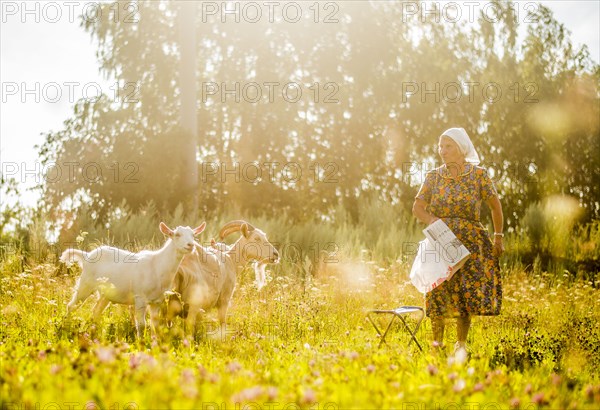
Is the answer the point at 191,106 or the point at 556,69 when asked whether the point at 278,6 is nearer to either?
the point at 191,106

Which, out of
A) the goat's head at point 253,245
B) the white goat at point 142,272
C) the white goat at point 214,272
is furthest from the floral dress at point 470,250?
the white goat at point 142,272

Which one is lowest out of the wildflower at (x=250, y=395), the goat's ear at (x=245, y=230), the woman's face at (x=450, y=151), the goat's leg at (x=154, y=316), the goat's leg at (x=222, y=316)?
the goat's leg at (x=222, y=316)

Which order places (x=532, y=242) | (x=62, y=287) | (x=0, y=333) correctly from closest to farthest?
(x=0, y=333) → (x=62, y=287) → (x=532, y=242)

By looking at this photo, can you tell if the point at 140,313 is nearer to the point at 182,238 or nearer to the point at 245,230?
the point at 182,238

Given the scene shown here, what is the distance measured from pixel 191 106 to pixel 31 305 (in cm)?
971

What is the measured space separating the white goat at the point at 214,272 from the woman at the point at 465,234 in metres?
2.20

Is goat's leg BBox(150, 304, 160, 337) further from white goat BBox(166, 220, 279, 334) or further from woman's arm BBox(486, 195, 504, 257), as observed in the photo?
woman's arm BBox(486, 195, 504, 257)

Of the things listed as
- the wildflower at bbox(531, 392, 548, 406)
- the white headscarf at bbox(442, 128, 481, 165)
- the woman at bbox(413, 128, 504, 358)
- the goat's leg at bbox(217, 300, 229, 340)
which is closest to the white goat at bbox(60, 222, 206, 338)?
the goat's leg at bbox(217, 300, 229, 340)

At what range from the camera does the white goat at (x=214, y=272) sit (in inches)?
272

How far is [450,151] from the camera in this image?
21.0ft

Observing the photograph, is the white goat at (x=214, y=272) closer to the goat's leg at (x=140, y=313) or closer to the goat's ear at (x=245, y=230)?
the goat's ear at (x=245, y=230)

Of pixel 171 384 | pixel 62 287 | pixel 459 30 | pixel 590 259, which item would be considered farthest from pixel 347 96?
pixel 171 384

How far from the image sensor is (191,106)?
1683 centimetres

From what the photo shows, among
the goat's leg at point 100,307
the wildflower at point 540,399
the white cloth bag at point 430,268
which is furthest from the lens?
the goat's leg at point 100,307
